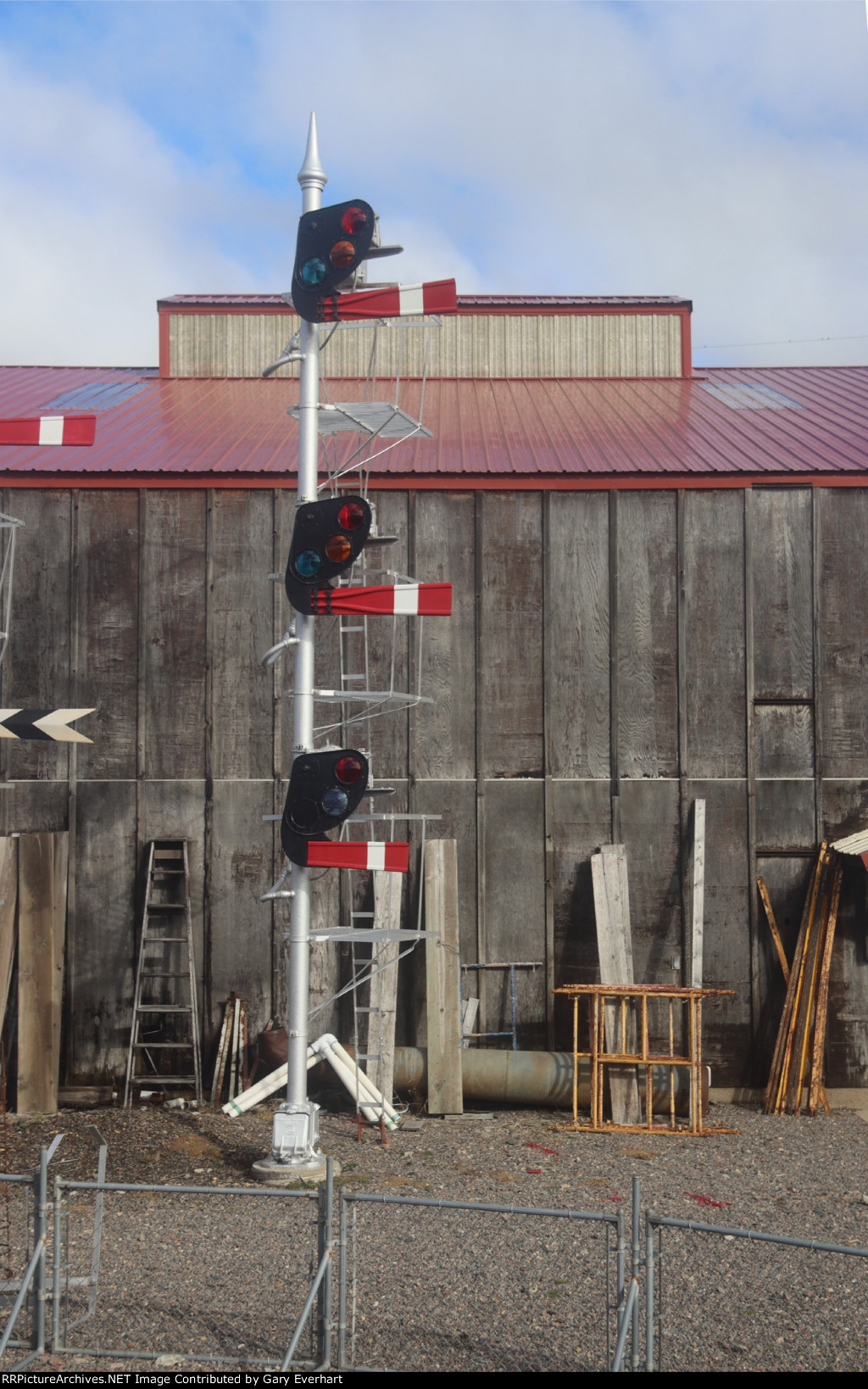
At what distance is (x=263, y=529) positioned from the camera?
14.5 metres

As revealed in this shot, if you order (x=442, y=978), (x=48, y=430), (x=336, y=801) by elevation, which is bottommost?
(x=442, y=978)

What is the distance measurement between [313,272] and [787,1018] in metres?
9.54

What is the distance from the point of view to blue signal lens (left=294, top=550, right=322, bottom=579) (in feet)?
33.6

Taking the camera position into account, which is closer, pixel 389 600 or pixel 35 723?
pixel 35 723

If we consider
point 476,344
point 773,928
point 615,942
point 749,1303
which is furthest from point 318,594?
point 476,344

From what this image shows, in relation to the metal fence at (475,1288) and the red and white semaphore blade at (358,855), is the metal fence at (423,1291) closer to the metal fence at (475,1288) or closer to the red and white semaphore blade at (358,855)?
the metal fence at (475,1288)

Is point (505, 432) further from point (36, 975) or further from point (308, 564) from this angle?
point (36, 975)

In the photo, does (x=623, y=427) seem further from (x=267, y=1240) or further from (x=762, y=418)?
(x=267, y=1240)

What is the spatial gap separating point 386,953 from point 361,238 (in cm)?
766

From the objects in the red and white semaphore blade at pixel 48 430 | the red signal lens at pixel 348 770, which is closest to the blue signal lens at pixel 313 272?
the red and white semaphore blade at pixel 48 430

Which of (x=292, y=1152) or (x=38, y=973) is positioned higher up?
(x=38, y=973)

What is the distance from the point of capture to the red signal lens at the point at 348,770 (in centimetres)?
980

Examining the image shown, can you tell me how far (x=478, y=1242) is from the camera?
8.69m

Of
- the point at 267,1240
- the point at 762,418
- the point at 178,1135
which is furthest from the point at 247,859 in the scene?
the point at 762,418
